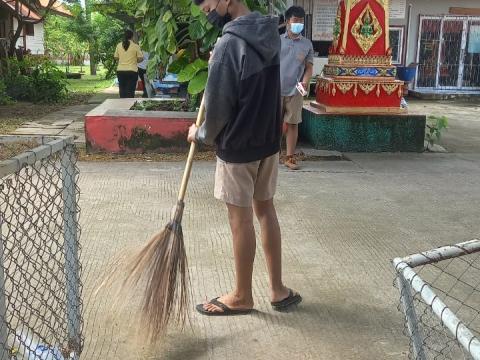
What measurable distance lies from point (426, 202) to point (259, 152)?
9.59 ft

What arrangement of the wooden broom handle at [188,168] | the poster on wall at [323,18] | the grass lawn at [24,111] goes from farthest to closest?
the poster on wall at [323,18], the grass lawn at [24,111], the wooden broom handle at [188,168]

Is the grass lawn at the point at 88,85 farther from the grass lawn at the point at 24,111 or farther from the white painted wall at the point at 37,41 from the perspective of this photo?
the white painted wall at the point at 37,41

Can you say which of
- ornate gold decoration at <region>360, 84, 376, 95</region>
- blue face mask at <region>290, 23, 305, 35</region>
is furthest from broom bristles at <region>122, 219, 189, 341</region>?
ornate gold decoration at <region>360, 84, 376, 95</region>

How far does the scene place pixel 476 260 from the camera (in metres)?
3.97

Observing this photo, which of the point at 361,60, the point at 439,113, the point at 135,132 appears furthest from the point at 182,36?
the point at 439,113

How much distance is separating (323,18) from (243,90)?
12582 millimetres

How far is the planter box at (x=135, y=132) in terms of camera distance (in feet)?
23.3

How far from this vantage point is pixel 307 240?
4.33 metres

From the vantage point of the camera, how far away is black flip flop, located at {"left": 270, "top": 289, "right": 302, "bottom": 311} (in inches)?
127

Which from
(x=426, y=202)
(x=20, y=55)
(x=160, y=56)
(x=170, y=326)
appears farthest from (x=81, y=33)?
(x=170, y=326)

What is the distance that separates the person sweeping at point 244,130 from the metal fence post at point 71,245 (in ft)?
2.42

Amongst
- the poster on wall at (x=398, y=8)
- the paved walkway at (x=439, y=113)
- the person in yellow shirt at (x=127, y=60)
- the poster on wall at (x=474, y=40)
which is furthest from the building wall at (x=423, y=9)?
the person in yellow shirt at (x=127, y=60)

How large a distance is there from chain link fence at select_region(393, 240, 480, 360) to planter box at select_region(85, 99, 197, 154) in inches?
162

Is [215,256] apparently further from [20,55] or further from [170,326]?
[20,55]
